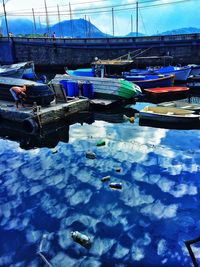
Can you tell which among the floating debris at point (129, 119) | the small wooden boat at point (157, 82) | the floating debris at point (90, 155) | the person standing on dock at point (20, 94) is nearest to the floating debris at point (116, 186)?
the floating debris at point (90, 155)

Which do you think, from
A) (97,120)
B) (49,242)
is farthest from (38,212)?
(97,120)

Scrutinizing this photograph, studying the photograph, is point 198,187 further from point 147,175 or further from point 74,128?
point 74,128

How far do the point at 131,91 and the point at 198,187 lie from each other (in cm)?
1318

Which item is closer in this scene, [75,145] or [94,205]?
[94,205]

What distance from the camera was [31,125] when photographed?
15.7 m

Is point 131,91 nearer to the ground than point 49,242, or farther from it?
farther from it

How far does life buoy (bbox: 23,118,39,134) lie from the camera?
616 inches

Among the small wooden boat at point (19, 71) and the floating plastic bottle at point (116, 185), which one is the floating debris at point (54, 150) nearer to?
the floating plastic bottle at point (116, 185)

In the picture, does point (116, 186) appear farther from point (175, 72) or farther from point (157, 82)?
A: point (175, 72)

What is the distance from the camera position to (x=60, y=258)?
6.51 m

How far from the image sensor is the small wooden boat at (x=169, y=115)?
15821 millimetres

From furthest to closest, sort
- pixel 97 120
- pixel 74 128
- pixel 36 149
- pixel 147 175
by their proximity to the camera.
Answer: pixel 97 120 < pixel 74 128 < pixel 36 149 < pixel 147 175

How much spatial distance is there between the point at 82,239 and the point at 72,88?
52.6 feet

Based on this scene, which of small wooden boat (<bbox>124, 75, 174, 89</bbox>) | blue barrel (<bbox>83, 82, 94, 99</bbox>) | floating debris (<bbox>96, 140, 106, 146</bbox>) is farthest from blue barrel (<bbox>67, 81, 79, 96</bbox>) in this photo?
floating debris (<bbox>96, 140, 106, 146</bbox>)
